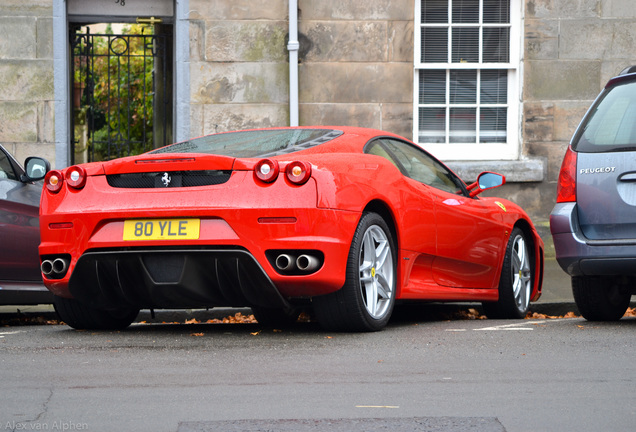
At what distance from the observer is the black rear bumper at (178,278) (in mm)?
5590

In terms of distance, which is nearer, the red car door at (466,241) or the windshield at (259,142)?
the windshield at (259,142)

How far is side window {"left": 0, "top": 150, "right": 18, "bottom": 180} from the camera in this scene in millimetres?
7556

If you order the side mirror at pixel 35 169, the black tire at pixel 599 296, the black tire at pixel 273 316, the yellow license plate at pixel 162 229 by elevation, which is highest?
the side mirror at pixel 35 169

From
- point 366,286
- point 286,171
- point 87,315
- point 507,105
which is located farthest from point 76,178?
point 507,105

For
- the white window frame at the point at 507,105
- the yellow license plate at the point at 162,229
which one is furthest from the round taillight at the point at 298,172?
the white window frame at the point at 507,105

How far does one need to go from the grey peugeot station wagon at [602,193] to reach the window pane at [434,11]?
6683 mm

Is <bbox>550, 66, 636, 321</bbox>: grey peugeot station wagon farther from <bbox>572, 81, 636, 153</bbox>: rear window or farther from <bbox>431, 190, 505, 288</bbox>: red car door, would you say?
<bbox>431, 190, 505, 288</bbox>: red car door

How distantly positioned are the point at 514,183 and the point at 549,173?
1.58ft

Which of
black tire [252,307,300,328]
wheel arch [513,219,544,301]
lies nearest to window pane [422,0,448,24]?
wheel arch [513,219,544,301]

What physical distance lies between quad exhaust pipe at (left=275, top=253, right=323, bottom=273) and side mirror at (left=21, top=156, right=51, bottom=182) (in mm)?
2792

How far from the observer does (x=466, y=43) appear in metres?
13.1

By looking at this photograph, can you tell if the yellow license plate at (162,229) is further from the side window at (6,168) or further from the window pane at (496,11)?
the window pane at (496,11)

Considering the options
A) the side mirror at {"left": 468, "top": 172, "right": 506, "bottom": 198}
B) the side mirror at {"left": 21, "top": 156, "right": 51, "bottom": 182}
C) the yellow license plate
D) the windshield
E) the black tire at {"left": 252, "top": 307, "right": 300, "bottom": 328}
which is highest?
the windshield

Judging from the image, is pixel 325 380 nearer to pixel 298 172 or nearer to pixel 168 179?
pixel 298 172
